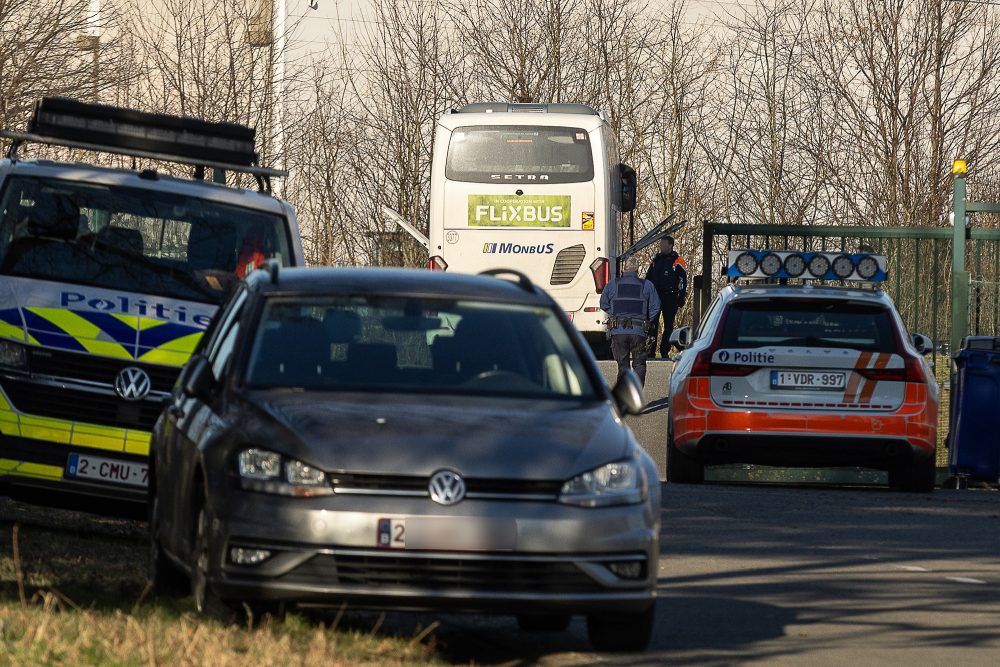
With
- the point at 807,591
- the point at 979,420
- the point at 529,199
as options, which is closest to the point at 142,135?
the point at 807,591

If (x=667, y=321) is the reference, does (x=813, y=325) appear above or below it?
above

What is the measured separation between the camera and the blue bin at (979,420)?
1764 cm

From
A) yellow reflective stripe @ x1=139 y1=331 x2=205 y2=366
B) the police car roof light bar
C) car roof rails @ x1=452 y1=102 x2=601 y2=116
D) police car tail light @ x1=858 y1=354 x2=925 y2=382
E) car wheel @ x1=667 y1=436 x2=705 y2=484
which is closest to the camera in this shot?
yellow reflective stripe @ x1=139 y1=331 x2=205 y2=366

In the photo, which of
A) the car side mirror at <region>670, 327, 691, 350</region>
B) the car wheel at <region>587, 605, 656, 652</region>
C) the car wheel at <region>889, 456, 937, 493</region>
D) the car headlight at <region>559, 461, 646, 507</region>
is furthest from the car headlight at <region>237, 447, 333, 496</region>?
the car side mirror at <region>670, 327, 691, 350</region>

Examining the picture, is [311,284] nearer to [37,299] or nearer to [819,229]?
[37,299]

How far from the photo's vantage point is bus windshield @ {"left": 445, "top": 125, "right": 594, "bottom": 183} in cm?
2873

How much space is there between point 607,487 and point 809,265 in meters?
13.2

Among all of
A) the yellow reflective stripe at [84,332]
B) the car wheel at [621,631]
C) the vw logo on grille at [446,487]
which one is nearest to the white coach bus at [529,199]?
the yellow reflective stripe at [84,332]

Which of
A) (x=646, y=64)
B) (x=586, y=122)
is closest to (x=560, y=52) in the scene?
(x=646, y=64)

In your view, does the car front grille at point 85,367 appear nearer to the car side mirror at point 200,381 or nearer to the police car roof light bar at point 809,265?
the car side mirror at point 200,381

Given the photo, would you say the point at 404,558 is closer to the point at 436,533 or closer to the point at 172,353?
the point at 436,533

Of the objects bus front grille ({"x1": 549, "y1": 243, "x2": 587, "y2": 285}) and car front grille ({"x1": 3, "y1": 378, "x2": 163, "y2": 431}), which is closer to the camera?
car front grille ({"x1": 3, "y1": 378, "x2": 163, "y2": 431})

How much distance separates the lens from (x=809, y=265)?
794 inches

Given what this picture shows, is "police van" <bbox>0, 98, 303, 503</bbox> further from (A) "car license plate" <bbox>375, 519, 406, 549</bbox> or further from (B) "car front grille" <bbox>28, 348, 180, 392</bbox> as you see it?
(A) "car license plate" <bbox>375, 519, 406, 549</bbox>
